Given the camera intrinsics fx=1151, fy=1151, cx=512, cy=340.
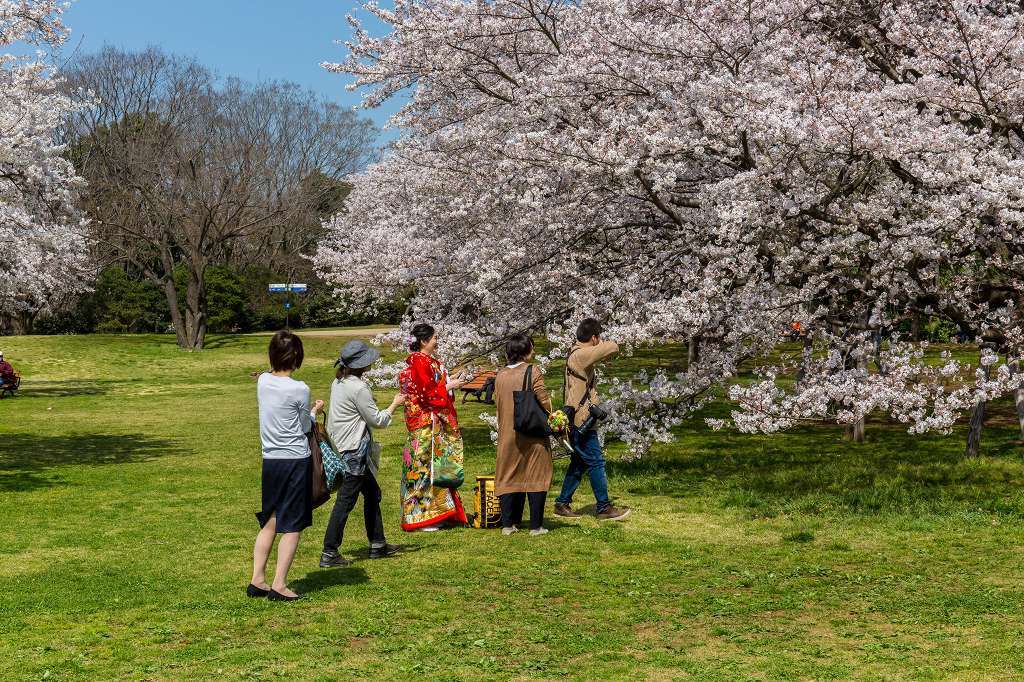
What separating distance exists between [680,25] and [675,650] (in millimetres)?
7388

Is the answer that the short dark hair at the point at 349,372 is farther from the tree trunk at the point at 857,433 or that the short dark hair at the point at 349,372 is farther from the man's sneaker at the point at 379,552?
the tree trunk at the point at 857,433

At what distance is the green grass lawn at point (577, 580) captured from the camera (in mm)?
5957

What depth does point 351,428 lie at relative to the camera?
8.12 m

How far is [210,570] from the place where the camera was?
8.23m

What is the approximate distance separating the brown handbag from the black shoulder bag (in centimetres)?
226

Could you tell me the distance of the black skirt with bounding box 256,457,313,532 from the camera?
7004 millimetres

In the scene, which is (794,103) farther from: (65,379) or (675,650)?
(65,379)

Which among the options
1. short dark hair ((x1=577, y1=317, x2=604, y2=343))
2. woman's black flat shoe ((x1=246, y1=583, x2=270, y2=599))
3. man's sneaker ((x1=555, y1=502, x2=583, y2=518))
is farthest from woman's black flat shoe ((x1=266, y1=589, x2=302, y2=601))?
short dark hair ((x1=577, y1=317, x2=604, y2=343))

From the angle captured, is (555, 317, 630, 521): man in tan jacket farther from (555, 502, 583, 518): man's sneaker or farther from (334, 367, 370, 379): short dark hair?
(334, 367, 370, 379): short dark hair

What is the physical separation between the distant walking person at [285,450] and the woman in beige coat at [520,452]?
2494 millimetres

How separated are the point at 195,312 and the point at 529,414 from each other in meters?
33.3

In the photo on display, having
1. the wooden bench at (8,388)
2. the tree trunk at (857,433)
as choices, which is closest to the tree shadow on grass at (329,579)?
the tree trunk at (857,433)

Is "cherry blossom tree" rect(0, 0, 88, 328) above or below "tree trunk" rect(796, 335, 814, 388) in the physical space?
above

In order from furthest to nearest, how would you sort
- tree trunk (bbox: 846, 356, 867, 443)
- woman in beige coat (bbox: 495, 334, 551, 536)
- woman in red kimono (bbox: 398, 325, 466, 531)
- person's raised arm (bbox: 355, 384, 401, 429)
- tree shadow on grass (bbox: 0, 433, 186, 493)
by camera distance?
tree trunk (bbox: 846, 356, 867, 443) → tree shadow on grass (bbox: 0, 433, 186, 493) → woman in beige coat (bbox: 495, 334, 551, 536) → woman in red kimono (bbox: 398, 325, 466, 531) → person's raised arm (bbox: 355, 384, 401, 429)
